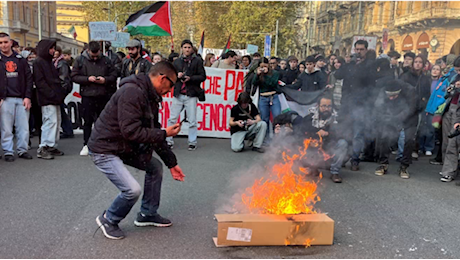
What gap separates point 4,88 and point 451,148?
24.2 feet

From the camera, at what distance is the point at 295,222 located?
12.1 ft

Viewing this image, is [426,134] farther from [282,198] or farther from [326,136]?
[282,198]

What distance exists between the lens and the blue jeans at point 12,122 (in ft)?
23.0

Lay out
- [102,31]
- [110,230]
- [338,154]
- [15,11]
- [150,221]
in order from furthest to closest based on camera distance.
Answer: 1. [15,11]
2. [102,31]
3. [338,154]
4. [150,221]
5. [110,230]

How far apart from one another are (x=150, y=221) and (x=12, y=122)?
4.21m

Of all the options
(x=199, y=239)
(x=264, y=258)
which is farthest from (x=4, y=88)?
Answer: (x=264, y=258)

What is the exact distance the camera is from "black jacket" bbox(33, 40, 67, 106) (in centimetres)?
710

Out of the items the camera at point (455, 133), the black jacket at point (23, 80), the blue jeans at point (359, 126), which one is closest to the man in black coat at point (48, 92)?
the black jacket at point (23, 80)

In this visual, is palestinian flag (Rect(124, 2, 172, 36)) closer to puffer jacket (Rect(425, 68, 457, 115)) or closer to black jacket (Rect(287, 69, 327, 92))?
black jacket (Rect(287, 69, 327, 92))

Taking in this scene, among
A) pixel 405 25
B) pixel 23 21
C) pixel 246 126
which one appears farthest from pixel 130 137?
pixel 23 21

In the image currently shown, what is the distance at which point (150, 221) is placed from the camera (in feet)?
14.0

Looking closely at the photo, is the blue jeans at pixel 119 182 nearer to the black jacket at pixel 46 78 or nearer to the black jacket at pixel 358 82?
the black jacket at pixel 46 78

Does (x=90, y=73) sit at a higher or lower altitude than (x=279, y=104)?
higher

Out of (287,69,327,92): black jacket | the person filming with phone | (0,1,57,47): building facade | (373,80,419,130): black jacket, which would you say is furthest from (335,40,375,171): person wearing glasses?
(0,1,57,47): building facade
